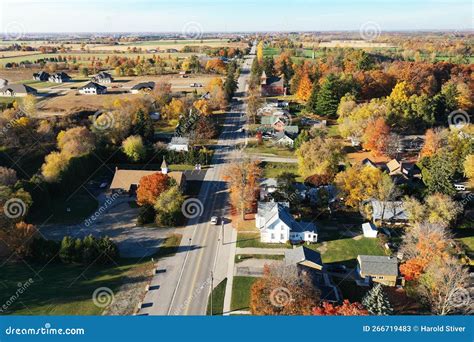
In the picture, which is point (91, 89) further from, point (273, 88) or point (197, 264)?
point (197, 264)

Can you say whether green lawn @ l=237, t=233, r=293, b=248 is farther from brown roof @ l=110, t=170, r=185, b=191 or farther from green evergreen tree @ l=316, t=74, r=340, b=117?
green evergreen tree @ l=316, t=74, r=340, b=117

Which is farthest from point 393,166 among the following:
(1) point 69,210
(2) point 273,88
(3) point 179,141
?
(2) point 273,88

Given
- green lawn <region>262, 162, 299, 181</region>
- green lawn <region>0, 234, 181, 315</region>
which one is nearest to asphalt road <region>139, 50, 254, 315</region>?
green lawn <region>0, 234, 181, 315</region>

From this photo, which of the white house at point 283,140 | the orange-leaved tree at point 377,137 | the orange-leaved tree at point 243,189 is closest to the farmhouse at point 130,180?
the orange-leaved tree at point 243,189

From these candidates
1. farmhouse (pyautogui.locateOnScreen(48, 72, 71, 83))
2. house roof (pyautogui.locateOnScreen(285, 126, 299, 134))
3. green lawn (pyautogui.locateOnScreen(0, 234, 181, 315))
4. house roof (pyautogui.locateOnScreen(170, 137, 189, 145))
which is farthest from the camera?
farmhouse (pyautogui.locateOnScreen(48, 72, 71, 83))

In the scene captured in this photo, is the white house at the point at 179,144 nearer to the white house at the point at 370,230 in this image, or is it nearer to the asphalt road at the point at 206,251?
the asphalt road at the point at 206,251

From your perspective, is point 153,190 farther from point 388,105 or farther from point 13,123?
point 388,105

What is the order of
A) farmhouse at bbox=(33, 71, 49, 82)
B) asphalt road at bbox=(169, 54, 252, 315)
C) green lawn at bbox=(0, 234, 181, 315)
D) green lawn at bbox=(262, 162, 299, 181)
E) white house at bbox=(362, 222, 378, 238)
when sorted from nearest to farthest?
green lawn at bbox=(0, 234, 181, 315), asphalt road at bbox=(169, 54, 252, 315), white house at bbox=(362, 222, 378, 238), green lawn at bbox=(262, 162, 299, 181), farmhouse at bbox=(33, 71, 49, 82)
